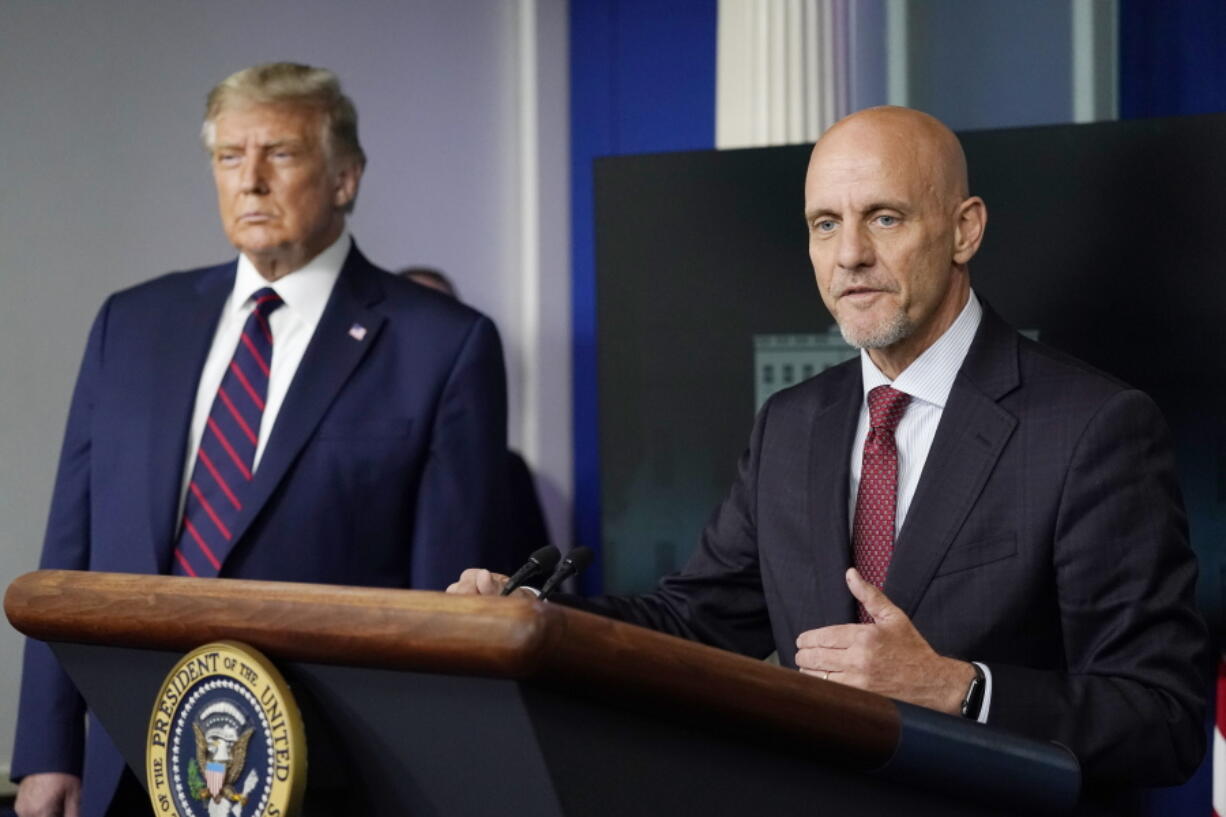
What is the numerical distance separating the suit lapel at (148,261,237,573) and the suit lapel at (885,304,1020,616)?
49.8 inches

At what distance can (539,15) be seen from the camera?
4.88 metres

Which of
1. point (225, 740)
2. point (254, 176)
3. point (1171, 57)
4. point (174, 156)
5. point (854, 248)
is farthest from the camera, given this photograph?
point (174, 156)

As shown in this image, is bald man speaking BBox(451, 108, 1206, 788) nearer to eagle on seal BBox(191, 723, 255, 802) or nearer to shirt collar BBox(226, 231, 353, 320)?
eagle on seal BBox(191, 723, 255, 802)

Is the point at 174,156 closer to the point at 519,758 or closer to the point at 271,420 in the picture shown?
the point at 271,420

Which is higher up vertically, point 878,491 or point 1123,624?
point 878,491

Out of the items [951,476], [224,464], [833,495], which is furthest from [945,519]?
[224,464]

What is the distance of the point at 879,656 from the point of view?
4.50ft

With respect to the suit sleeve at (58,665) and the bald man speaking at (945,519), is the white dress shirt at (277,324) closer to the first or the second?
the suit sleeve at (58,665)

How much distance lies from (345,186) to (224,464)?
59cm

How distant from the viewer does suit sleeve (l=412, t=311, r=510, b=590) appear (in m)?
2.55

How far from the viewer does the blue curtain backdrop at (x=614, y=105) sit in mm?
4543

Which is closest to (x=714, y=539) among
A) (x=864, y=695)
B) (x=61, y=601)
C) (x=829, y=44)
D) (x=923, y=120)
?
(x=923, y=120)

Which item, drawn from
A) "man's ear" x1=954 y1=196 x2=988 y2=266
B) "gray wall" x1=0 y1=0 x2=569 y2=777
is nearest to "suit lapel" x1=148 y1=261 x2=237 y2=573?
"man's ear" x1=954 y1=196 x2=988 y2=266

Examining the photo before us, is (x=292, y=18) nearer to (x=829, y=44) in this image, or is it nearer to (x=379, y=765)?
(x=829, y=44)
